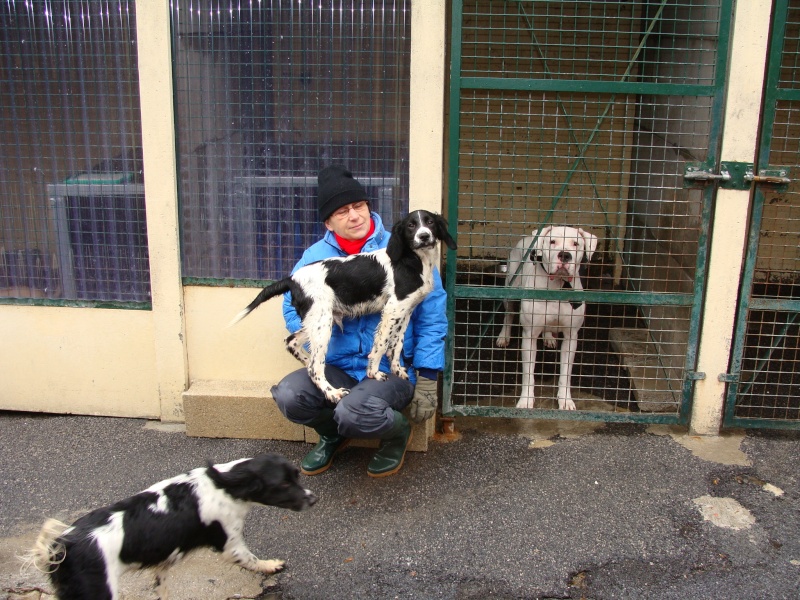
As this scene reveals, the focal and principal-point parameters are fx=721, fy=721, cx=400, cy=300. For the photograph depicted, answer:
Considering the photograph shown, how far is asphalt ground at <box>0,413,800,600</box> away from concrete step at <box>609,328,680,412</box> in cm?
18

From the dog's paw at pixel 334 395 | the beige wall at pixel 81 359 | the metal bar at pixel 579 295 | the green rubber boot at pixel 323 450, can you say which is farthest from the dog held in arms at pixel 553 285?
the beige wall at pixel 81 359

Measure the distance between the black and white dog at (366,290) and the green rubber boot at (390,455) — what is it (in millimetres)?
394

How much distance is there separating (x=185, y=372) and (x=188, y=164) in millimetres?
1178

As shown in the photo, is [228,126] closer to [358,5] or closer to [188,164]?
[188,164]

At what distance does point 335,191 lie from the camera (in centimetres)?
338

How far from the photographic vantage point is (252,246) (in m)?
4.07

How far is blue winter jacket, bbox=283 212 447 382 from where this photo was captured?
3.53 metres

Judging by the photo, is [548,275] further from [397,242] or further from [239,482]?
[239,482]

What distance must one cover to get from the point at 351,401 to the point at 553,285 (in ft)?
5.49

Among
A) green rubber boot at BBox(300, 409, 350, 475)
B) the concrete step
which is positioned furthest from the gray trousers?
the concrete step

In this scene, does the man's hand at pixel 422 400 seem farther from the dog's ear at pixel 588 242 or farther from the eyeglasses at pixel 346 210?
the dog's ear at pixel 588 242

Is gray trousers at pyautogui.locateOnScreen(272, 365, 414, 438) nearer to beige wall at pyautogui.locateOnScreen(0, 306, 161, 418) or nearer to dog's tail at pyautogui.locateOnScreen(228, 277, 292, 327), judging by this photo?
dog's tail at pyautogui.locateOnScreen(228, 277, 292, 327)

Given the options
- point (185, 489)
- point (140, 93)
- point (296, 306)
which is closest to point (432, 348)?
point (296, 306)

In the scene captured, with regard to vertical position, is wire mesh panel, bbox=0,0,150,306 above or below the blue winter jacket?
above
